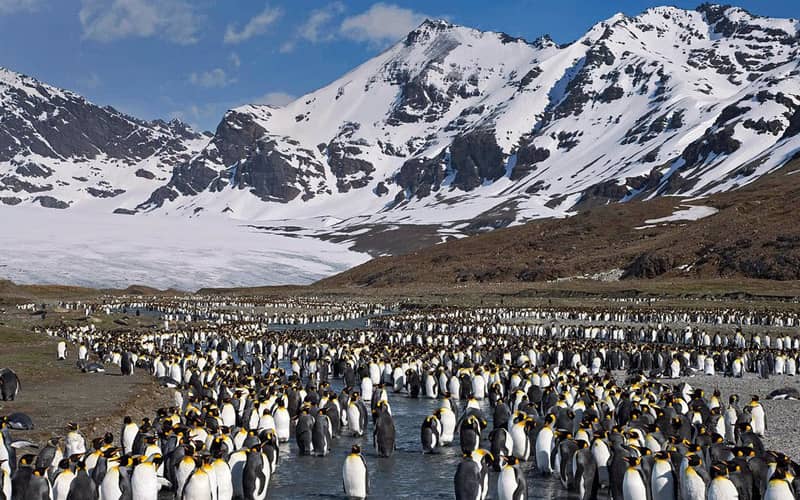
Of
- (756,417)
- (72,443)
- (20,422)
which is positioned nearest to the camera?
(72,443)

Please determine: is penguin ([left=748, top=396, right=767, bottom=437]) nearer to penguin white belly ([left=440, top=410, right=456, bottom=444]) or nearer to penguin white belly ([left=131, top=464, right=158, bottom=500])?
penguin white belly ([left=440, top=410, right=456, bottom=444])

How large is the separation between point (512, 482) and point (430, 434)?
416 cm

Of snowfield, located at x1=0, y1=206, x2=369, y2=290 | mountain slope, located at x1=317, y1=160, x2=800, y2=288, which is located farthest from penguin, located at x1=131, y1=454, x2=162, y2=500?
snowfield, located at x1=0, y1=206, x2=369, y2=290

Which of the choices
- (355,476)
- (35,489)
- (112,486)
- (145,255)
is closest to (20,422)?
(35,489)

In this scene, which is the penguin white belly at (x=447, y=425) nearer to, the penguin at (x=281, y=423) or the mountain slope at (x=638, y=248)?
the penguin at (x=281, y=423)

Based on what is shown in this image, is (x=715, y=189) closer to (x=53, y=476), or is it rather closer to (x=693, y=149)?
(x=693, y=149)

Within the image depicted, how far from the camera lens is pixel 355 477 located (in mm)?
11594

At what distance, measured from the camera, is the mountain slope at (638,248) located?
223ft

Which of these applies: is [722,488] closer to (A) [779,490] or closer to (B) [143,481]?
(A) [779,490]

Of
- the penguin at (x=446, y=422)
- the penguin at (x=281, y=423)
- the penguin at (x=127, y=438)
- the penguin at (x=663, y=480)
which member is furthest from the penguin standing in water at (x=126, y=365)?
the penguin at (x=663, y=480)

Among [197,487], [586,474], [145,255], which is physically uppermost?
[145,255]

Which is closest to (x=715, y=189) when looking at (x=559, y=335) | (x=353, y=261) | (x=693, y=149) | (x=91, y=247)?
(x=693, y=149)

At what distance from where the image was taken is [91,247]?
114 meters

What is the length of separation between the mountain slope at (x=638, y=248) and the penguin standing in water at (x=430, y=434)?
2138 inches
